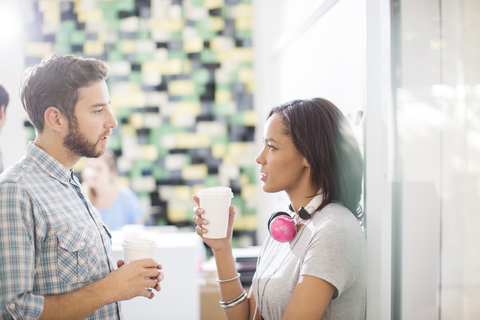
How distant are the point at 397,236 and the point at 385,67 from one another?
48 centimetres

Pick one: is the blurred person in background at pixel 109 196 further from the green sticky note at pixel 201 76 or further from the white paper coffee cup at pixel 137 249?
the white paper coffee cup at pixel 137 249

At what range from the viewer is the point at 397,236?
1.00 meters

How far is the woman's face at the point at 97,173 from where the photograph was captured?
8.73ft

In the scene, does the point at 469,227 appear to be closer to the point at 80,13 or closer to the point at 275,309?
the point at 275,309

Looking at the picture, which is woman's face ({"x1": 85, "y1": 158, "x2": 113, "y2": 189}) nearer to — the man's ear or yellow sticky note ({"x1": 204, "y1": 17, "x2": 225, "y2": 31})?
yellow sticky note ({"x1": 204, "y1": 17, "x2": 225, "y2": 31})

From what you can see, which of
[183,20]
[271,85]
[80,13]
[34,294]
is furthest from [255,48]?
[34,294]

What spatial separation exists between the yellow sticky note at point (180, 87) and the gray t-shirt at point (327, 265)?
219 centimetres

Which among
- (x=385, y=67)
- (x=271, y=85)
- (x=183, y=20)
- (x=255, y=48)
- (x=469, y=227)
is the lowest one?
(x=469, y=227)

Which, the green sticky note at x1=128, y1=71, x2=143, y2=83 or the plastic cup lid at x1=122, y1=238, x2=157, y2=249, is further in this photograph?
the green sticky note at x1=128, y1=71, x2=143, y2=83

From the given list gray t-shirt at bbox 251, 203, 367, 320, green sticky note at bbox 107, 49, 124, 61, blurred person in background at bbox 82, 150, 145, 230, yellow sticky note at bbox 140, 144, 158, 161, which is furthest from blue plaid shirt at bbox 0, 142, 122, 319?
green sticky note at bbox 107, 49, 124, 61

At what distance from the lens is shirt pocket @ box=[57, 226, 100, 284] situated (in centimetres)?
99

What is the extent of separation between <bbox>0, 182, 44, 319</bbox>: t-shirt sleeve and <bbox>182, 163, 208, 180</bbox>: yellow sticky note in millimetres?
2158

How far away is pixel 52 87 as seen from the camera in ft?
3.60

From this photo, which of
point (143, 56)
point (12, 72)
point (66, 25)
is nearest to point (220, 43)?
point (143, 56)
